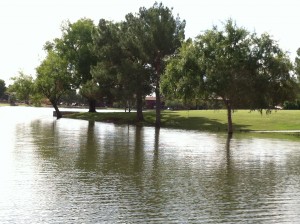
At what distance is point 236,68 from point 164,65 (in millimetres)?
18379

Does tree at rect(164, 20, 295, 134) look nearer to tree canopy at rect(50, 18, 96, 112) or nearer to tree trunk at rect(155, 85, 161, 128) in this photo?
tree trunk at rect(155, 85, 161, 128)

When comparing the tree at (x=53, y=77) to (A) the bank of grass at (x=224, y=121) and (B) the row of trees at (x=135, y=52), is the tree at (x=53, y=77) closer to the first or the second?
(B) the row of trees at (x=135, y=52)

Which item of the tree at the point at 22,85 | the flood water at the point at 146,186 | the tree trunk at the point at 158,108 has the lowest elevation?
the flood water at the point at 146,186

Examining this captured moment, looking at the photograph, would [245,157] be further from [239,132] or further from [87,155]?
[239,132]

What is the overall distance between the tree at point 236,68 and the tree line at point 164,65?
0.10m

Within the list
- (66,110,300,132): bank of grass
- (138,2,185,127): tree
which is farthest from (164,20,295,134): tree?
(138,2,185,127): tree

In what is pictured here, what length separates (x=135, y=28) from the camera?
6181cm

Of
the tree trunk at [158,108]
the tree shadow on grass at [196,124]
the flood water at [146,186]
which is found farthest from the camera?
the tree trunk at [158,108]

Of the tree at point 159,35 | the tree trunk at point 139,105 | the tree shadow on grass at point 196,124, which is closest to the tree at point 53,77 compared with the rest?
the tree trunk at point 139,105

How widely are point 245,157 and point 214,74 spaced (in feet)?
62.7

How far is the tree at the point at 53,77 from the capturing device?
279ft

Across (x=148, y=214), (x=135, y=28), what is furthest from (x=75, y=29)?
(x=148, y=214)

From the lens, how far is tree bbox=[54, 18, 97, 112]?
8562cm

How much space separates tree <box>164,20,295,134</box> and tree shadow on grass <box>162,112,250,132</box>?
682 cm
